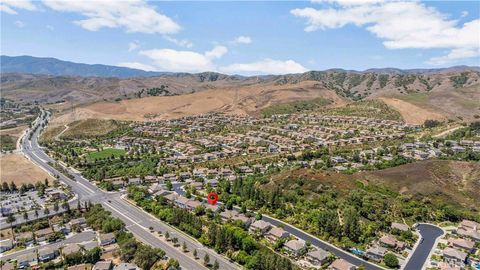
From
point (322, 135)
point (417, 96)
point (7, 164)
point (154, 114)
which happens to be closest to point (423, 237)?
point (322, 135)

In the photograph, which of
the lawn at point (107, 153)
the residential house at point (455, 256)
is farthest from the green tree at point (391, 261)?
the lawn at point (107, 153)

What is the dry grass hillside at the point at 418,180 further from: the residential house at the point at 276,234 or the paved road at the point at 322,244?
the residential house at the point at 276,234

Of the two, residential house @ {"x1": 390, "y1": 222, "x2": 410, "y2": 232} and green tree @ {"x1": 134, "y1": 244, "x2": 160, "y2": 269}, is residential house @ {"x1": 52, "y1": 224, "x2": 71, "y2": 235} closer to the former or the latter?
green tree @ {"x1": 134, "y1": 244, "x2": 160, "y2": 269}

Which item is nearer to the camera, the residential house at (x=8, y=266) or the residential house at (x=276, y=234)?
the residential house at (x=8, y=266)

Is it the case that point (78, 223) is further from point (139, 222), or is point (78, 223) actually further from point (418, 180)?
point (418, 180)

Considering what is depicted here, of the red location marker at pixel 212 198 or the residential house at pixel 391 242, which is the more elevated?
the red location marker at pixel 212 198

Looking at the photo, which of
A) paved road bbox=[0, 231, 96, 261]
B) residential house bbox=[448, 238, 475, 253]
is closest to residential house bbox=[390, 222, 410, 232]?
residential house bbox=[448, 238, 475, 253]

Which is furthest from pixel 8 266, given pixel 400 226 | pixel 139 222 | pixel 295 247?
pixel 400 226
